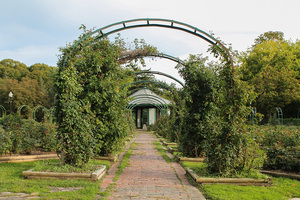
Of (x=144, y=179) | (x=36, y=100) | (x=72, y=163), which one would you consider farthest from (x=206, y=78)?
Result: (x=36, y=100)

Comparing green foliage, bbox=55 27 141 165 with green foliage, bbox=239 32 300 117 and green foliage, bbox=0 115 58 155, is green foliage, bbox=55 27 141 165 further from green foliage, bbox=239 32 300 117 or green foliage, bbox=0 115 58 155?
green foliage, bbox=239 32 300 117

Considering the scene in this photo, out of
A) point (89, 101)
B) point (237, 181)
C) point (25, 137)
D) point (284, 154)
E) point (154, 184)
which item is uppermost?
point (89, 101)

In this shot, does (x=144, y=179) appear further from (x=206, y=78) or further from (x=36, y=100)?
(x=36, y=100)

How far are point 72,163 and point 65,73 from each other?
207 centimetres

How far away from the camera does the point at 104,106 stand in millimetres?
8086

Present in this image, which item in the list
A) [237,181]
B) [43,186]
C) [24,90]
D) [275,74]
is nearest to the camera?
[43,186]

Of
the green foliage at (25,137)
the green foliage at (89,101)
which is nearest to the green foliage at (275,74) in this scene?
the green foliage at (89,101)

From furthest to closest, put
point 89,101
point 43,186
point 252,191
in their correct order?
point 89,101 < point 43,186 < point 252,191

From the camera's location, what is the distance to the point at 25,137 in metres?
7.93

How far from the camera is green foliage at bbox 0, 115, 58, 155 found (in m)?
7.19

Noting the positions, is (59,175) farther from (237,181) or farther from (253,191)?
(253,191)

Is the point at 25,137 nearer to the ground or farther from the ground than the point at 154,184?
farther from the ground

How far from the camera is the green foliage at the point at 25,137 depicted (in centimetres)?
719

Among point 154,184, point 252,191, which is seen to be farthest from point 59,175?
point 252,191
